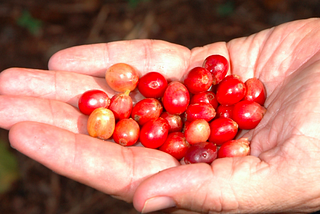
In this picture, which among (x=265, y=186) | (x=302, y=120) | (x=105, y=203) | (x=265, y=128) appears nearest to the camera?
(x=265, y=186)

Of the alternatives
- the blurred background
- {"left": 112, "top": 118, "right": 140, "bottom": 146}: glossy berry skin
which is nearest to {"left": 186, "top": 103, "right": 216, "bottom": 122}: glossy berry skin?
{"left": 112, "top": 118, "right": 140, "bottom": 146}: glossy berry skin

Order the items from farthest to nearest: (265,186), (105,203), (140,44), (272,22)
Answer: (272,22)
(105,203)
(140,44)
(265,186)

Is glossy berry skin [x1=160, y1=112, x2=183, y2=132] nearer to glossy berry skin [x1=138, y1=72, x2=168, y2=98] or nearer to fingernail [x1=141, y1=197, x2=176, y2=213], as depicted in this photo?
glossy berry skin [x1=138, y1=72, x2=168, y2=98]

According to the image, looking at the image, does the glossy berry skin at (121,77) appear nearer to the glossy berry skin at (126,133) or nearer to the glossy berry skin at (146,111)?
the glossy berry skin at (146,111)

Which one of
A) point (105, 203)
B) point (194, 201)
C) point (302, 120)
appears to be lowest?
point (105, 203)

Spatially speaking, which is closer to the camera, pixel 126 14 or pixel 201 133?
pixel 201 133

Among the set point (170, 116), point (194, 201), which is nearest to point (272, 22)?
point (170, 116)

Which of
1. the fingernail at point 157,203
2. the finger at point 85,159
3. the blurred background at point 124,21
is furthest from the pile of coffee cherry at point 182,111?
the blurred background at point 124,21

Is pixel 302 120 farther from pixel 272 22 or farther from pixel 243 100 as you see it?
pixel 272 22
